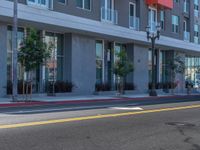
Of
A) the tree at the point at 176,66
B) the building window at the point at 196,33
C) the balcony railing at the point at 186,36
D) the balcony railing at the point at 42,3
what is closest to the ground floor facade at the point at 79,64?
the tree at the point at 176,66

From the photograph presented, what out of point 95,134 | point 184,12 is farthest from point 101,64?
point 95,134

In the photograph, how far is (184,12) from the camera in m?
58.1

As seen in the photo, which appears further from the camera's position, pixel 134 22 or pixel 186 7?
pixel 186 7

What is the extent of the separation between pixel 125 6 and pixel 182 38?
14.2 meters

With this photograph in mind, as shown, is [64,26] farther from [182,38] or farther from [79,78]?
[182,38]

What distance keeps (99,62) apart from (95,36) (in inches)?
127

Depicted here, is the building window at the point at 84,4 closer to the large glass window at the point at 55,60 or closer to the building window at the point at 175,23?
the large glass window at the point at 55,60

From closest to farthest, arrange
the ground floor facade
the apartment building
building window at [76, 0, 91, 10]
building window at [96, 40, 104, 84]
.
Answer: the apartment building < the ground floor facade < building window at [76, 0, 91, 10] < building window at [96, 40, 104, 84]

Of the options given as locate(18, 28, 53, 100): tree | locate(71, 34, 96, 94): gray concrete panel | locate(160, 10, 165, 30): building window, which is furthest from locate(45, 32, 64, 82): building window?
locate(160, 10, 165, 30): building window

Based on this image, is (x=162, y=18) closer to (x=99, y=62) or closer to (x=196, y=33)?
(x=196, y=33)

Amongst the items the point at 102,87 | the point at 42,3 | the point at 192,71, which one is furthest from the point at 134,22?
the point at 192,71

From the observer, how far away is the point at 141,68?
159 feet

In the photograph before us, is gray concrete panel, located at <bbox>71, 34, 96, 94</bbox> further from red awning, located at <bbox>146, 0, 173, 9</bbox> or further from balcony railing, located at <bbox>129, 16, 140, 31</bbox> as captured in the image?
red awning, located at <bbox>146, 0, 173, 9</bbox>

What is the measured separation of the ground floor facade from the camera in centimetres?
3278
